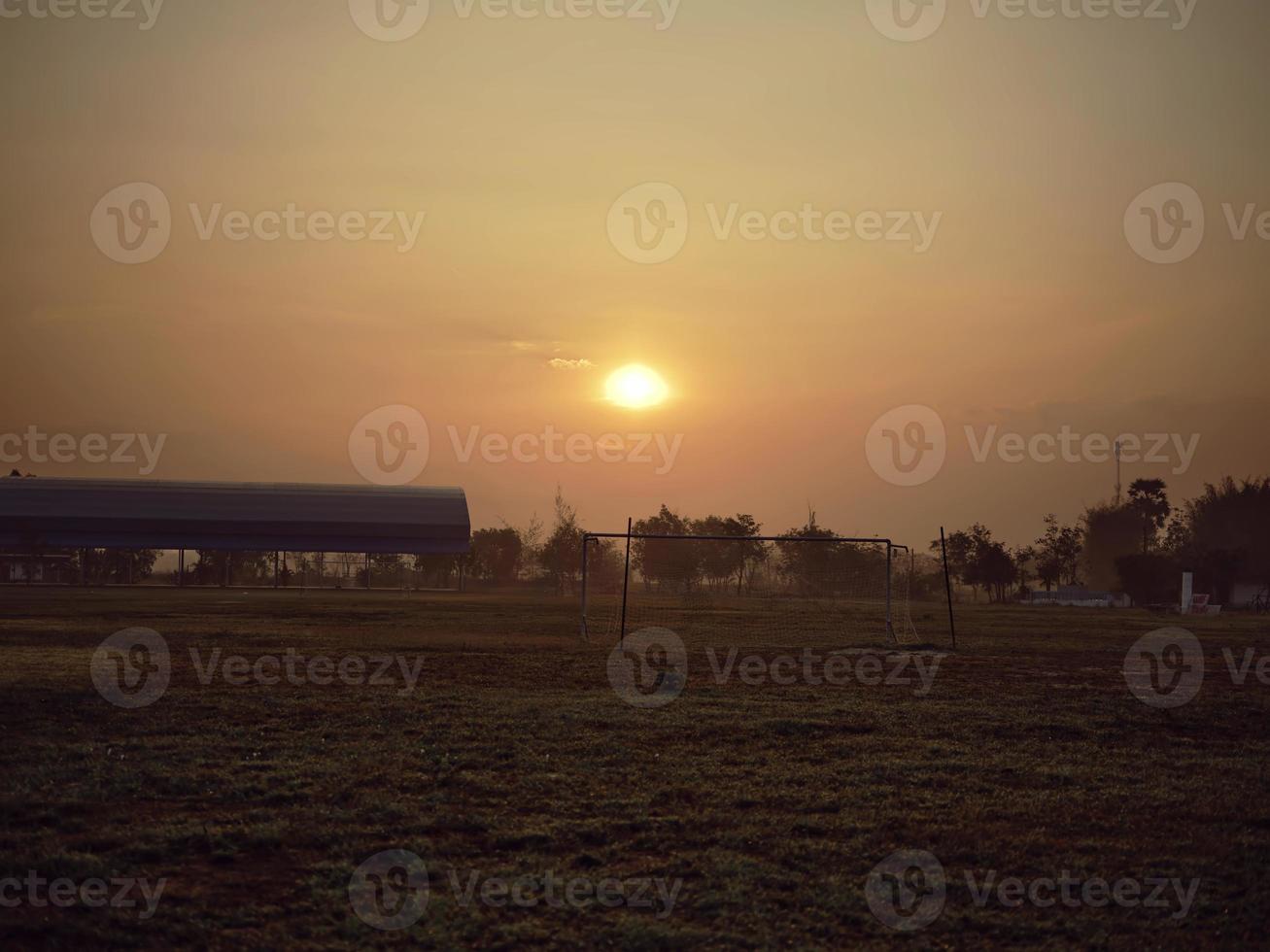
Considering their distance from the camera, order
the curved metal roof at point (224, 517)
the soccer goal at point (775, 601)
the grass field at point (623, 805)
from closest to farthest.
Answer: the grass field at point (623, 805) < the soccer goal at point (775, 601) < the curved metal roof at point (224, 517)

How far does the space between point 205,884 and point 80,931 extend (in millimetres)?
895

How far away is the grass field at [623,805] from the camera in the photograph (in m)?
6.64

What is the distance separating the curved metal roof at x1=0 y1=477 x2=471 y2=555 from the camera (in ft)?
235

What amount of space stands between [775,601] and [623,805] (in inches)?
1196

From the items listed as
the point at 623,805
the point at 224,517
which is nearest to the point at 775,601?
the point at 623,805

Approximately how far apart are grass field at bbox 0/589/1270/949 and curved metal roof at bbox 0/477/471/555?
189ft

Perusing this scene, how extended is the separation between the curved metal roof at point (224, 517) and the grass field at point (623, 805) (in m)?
57.7

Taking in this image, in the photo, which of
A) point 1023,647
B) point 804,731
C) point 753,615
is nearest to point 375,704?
point 804,731

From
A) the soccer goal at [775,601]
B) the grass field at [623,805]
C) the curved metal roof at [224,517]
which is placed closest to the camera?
the grass field at [623,805]

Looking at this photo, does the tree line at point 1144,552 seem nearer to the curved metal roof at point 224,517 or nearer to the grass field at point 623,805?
the curved metal roof at point 224,517


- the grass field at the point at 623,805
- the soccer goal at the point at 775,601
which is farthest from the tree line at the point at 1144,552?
the grass field at the point at 623,805

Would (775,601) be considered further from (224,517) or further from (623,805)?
(224,517)

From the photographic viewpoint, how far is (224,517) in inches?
2921

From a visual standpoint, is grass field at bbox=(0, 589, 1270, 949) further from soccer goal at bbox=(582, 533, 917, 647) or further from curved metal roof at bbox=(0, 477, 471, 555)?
curved metal roof at bbox=(0, 477, 471, 555)
